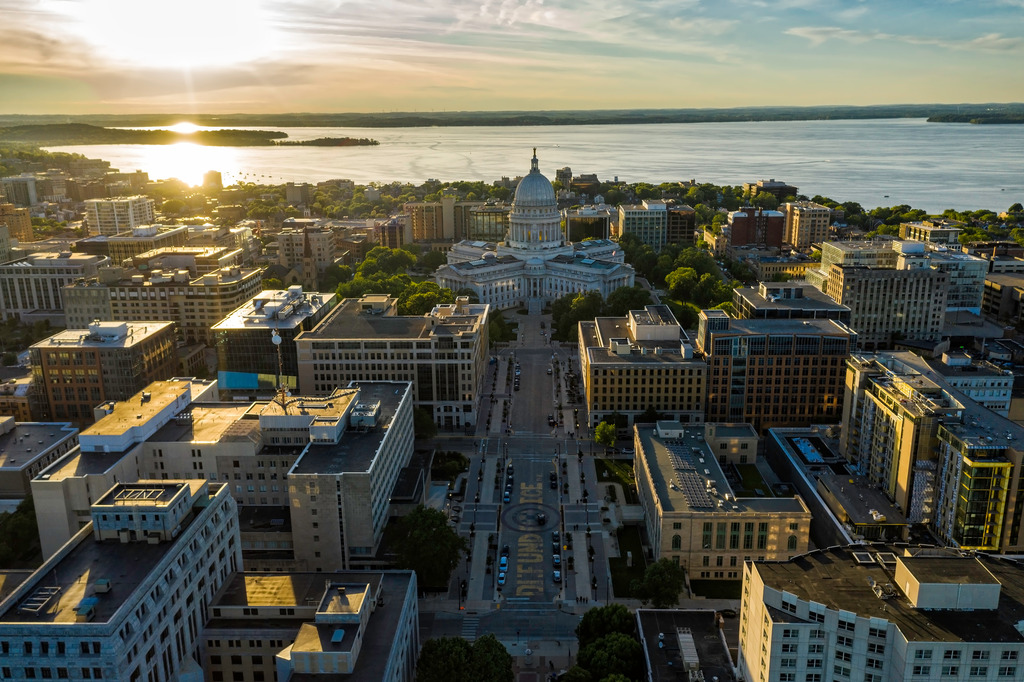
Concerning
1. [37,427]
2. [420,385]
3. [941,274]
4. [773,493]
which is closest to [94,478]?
[37,427]

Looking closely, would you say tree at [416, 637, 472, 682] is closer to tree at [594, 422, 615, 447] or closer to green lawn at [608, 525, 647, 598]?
green lawn at [608, 525, 647, 598]

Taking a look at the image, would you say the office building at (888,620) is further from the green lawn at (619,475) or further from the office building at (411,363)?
the office building at (411,363)

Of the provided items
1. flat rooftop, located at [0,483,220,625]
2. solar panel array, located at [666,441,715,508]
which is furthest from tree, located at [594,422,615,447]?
flat rooftop, located at [0,483,220,625]

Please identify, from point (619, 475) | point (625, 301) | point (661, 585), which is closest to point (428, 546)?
point (661, 585)

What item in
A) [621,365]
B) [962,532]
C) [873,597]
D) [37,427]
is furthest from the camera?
[621,365]

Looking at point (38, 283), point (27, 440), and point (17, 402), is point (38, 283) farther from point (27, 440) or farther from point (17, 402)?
point (27, 440)

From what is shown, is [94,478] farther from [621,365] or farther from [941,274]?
[941,274]
